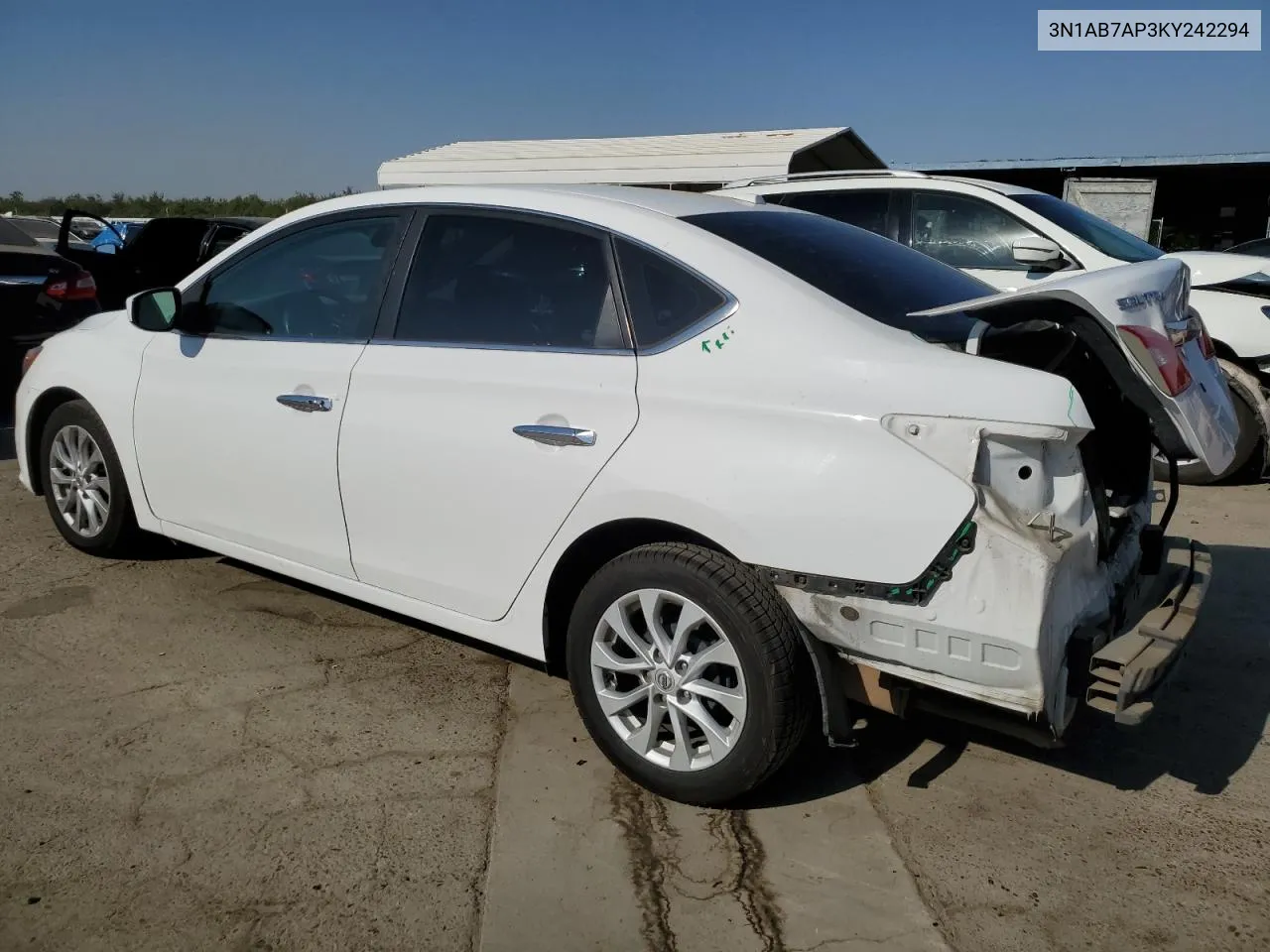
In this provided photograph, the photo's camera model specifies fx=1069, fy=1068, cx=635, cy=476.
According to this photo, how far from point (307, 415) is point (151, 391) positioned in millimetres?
1008

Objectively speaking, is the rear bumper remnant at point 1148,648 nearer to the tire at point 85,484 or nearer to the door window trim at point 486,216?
the door window trim at point 486,216

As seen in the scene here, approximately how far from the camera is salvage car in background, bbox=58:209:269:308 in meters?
11.5

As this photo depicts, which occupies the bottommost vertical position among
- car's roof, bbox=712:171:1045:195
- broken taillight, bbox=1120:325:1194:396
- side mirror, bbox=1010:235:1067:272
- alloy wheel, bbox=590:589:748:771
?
alloy wheel, bbox=590:589:748:771

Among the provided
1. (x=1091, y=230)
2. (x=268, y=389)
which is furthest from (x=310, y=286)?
(x=1091, y=230)

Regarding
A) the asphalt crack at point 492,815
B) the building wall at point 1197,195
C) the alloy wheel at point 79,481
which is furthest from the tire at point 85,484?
the building wall at point 1197,195

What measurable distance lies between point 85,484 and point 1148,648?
4.30 metres

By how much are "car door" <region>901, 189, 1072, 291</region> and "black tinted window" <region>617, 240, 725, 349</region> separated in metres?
4.61

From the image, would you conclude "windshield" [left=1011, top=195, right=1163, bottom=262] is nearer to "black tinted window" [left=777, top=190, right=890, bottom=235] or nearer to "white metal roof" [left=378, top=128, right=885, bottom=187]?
"black tinted window" [left=777, top=190, right=890, bottom=235]

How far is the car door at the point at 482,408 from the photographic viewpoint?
3121 millimetres

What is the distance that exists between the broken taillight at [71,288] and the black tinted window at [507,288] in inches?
224

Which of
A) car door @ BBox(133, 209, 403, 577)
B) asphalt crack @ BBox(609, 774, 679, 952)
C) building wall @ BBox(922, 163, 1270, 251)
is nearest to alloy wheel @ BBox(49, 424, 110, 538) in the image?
car door @ BBox(133, 209, 403, 577)

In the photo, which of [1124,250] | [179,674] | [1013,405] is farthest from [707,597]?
[1124,250]

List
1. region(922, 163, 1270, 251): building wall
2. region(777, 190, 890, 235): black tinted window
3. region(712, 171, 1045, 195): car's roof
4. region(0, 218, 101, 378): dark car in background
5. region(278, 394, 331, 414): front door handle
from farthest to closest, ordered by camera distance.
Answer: region(922, 163, 1270, 251): building wall → region(0, 218, 101, 378): dark car in background → region(777, 190, 890, 235): black tinted window → region(712, 171, 1045, 195): car's roof → region(278, 394, 331, 414): front door handle

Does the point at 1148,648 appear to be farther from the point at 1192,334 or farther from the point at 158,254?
the point at 158,254
